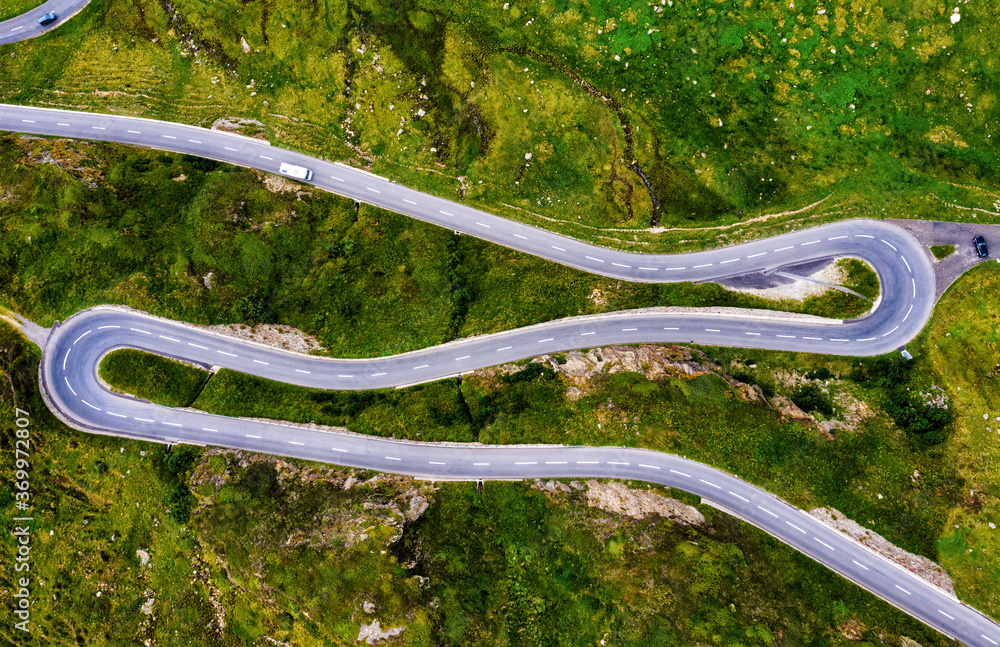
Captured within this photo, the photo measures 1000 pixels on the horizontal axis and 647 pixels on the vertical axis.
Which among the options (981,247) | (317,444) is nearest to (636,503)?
(317,444)

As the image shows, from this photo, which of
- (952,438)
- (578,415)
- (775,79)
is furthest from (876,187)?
(578,415)

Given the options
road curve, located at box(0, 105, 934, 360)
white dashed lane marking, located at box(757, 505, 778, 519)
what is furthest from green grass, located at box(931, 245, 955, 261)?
white dashed lane marking, located at box(757, 505, 778, 519)

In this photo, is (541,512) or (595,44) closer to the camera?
A: (541,512)

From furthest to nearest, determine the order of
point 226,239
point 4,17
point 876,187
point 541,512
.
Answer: point 4,17, point 876,187, point 226,239, point 541,512

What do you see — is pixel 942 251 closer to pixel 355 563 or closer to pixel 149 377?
pixel 355 563

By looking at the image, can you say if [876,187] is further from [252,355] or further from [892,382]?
[252,355]

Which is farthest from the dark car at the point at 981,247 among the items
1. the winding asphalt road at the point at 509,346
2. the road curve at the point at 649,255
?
the winding asphalt road at the point at 509,346

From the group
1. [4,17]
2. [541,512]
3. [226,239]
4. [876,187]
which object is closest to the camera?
[541,512]
